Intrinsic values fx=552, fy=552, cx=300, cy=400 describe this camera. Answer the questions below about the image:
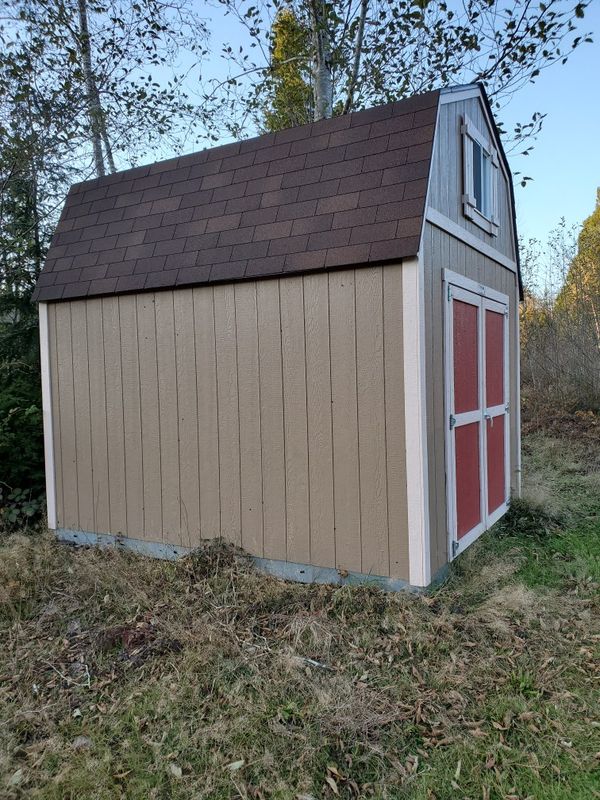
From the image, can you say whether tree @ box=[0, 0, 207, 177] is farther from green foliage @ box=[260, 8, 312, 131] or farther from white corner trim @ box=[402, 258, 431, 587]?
white corner trim @ box=[402, 258, 431, 587]

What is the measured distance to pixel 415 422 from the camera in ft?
10.9

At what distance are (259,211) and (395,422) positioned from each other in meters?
1.83

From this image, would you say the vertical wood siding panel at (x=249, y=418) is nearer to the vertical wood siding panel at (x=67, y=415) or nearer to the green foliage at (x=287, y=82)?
the vertical wood siding panel at (x=67, y=415)

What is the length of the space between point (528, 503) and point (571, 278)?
767 cm

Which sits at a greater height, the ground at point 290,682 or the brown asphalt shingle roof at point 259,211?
the brown asphalt shingle roof at point 259,211

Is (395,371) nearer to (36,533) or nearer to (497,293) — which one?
(497,293)

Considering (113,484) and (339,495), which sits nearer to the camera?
(339,495)

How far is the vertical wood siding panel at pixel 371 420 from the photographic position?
3.44 m

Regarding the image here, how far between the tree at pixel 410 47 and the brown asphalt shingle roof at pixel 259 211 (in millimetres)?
4244

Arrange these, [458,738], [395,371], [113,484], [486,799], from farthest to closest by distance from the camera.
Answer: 1. [113,484]
2. [395,371]
3. [458,738]
4. [486,799]

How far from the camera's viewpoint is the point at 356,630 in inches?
121

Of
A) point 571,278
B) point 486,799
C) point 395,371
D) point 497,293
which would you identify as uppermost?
point 571,278

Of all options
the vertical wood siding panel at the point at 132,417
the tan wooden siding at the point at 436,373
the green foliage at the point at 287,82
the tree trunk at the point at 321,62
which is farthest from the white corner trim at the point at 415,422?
the green foliage at the point at 287,82

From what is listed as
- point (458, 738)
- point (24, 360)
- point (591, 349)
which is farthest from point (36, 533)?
point (591, 349)
